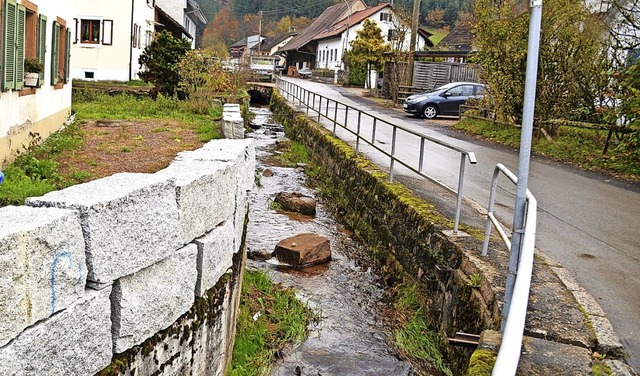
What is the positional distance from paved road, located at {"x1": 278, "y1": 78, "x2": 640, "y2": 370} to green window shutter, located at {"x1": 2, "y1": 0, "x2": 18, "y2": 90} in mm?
6204

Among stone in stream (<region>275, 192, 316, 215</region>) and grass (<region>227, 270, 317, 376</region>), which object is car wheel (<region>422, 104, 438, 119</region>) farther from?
grass (<region>227, 270, 317, 376</region>)

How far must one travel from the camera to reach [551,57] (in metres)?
16.7

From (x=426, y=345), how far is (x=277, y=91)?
29305 millimetres

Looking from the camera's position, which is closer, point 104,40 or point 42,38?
point 42,38

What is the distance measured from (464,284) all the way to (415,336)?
3.12ft

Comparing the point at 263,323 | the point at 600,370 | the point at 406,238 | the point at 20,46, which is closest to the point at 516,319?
the point at 600,370

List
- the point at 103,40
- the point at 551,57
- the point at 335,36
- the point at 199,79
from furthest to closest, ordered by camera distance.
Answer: the point at 335,36
the point at 103,40
the point at 199,79
the point at 551,57

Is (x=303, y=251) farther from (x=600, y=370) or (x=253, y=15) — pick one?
(x=253, y=15)

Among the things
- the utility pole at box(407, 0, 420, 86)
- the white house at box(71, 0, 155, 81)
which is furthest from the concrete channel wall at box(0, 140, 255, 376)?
the white house at box(71, 0, 155, 81)

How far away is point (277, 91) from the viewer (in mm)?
34812

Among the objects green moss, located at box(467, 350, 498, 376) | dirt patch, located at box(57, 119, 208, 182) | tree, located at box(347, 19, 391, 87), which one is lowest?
green moss, located at box(467, 350, 498, 376)

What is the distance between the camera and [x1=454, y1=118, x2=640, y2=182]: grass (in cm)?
1328

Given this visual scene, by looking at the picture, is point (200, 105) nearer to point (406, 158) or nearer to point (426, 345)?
point (406, 158)


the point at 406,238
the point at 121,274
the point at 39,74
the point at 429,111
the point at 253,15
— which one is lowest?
the point at 406,238
